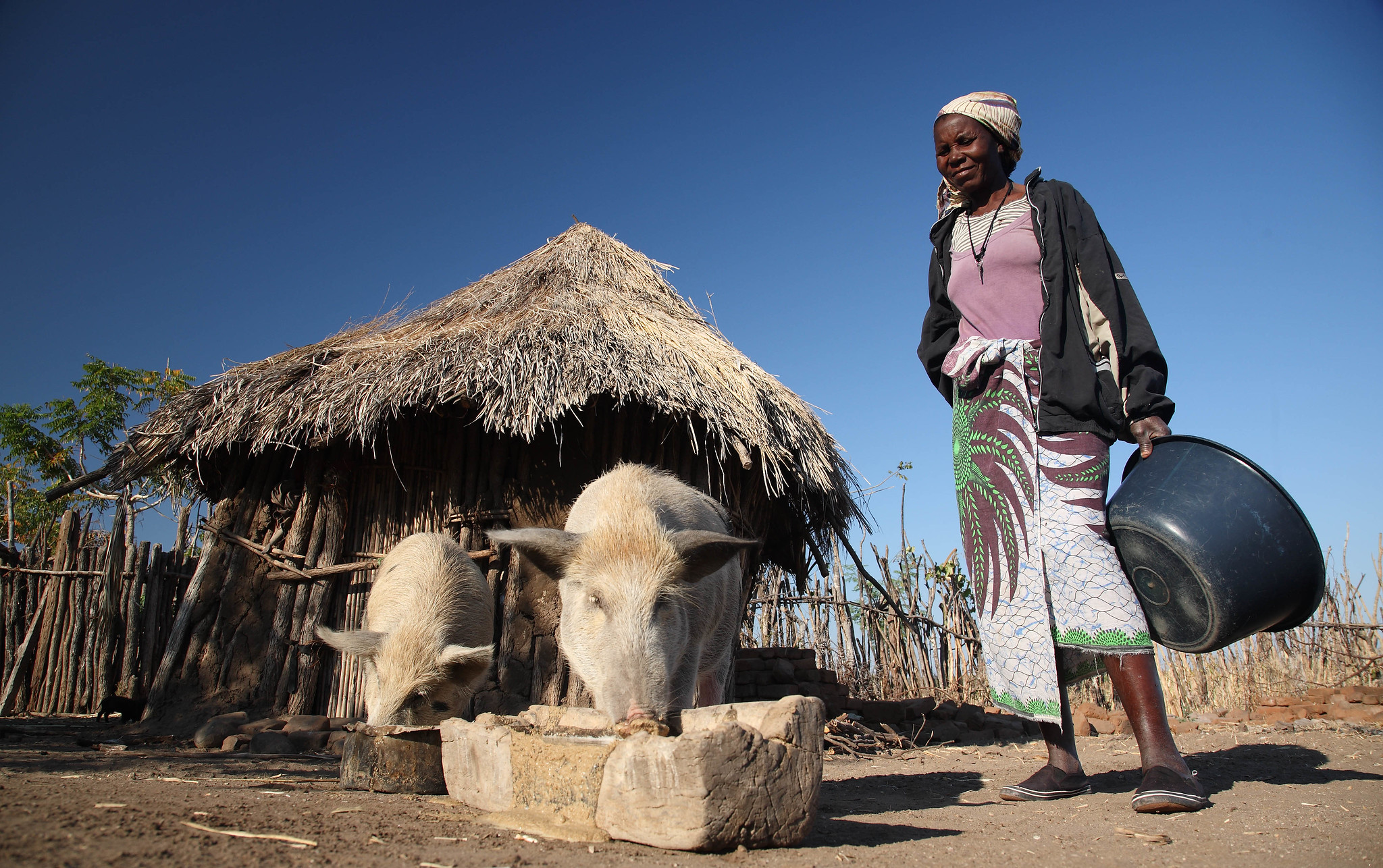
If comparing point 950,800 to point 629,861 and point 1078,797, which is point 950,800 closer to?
point 1078,797

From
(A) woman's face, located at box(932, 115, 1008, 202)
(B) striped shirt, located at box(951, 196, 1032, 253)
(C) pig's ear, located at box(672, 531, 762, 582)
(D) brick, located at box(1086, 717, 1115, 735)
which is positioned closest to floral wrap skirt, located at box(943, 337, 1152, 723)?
(B) striped shirt, located at box(951, 196, 1032, 253)

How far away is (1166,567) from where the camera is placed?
10.8ft

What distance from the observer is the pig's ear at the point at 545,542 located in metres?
3.62

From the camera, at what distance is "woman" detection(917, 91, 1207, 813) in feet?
10.9

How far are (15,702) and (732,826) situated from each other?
12.1 meters

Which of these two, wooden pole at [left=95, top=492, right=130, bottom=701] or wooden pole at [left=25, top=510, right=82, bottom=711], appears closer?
wooden pole at [left=95, top=492, right=130, bottom=701]

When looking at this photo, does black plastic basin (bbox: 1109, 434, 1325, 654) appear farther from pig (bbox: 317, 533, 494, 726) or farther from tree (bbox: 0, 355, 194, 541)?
tree (bbox: 0, 355, 194, 541)

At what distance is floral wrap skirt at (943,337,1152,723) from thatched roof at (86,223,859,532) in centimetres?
320

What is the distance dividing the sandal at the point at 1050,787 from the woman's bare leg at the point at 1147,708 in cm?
48

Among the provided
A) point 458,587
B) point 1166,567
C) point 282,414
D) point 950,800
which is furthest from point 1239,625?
point 282,414

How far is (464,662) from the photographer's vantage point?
15.8 ft

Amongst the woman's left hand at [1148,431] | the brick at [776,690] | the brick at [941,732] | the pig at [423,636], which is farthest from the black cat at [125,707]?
the woman's left hand at [1148,431]

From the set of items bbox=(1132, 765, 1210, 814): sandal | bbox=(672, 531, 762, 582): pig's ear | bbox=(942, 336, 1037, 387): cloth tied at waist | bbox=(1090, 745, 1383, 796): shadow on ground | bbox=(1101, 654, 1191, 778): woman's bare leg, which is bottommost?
bbox=(1090, 745, 1383, 796): shadow on ground

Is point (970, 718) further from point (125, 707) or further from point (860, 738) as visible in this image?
point (125, 707)
